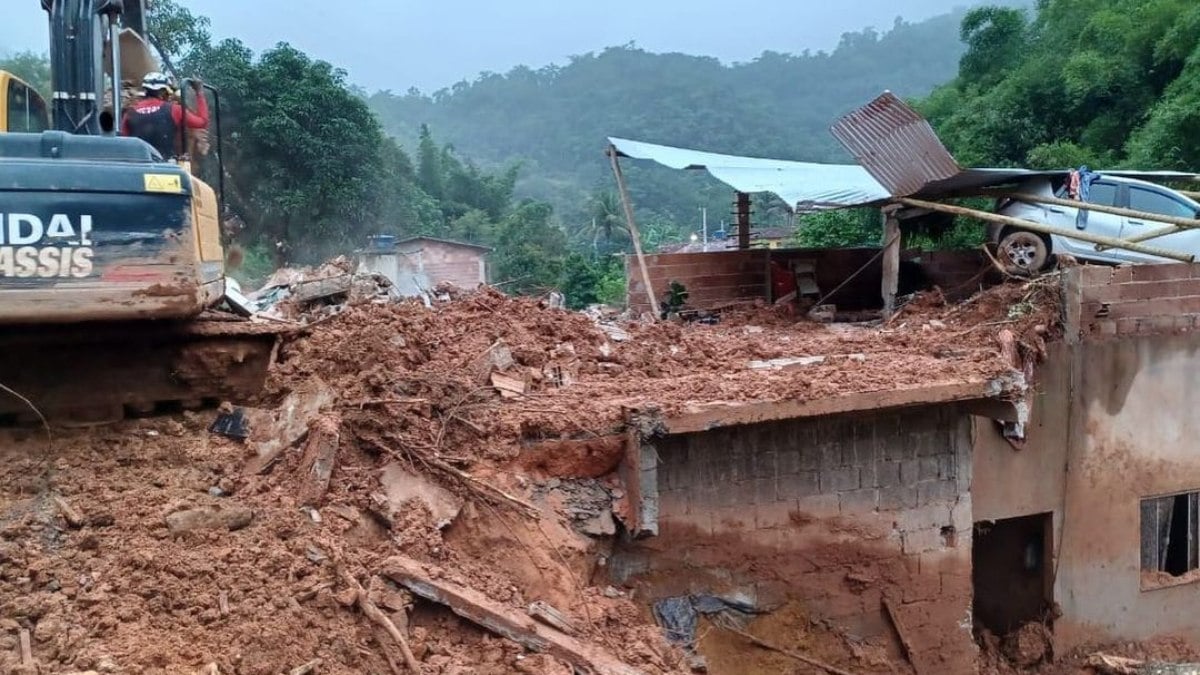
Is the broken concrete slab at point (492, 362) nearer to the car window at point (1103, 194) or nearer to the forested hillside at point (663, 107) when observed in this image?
the car window at point (1103, 194)

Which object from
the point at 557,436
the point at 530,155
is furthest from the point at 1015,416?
the point at 530,155

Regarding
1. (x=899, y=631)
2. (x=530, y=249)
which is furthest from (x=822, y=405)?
(x=530, y=249)

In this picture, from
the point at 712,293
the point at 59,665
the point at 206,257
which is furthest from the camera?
the point at 712,293

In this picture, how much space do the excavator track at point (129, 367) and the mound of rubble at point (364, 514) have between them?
0.13 metres

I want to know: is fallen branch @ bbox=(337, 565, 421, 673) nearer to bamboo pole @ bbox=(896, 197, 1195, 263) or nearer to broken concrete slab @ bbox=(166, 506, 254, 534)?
broken concrete slab @ bbox=(166, 506, 254, 534)

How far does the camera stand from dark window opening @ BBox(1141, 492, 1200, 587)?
9.03 m

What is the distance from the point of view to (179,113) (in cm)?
549

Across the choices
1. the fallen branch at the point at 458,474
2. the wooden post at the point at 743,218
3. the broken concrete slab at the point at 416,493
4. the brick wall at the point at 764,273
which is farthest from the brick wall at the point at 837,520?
the wooden post at the point at 743,218

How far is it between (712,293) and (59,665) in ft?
31.6

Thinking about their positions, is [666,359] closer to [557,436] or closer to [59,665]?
[557,436]

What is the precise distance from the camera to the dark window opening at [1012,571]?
343 inches

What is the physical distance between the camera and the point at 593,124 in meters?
97.9

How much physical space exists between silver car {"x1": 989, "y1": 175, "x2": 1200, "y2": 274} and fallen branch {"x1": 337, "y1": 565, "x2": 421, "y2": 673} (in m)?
8.47

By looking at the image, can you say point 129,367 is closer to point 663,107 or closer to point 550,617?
point 550,617
